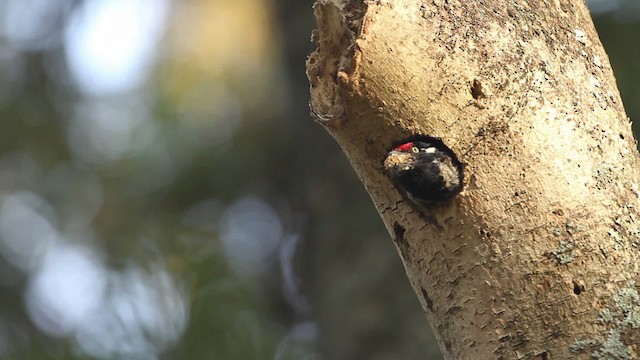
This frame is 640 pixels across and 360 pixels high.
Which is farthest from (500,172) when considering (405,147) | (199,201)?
(199,201)

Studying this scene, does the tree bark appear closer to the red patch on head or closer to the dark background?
the red patch on head

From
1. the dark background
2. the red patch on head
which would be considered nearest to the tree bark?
the red patch on head

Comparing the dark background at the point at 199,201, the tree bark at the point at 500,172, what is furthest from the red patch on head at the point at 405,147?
the dark background at the point at 199,201

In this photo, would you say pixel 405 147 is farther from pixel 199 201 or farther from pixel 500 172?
pixel 199 201

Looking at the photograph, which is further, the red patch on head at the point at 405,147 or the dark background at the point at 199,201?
the dark background at the point at 199,201

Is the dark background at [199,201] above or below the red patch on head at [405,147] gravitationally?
above

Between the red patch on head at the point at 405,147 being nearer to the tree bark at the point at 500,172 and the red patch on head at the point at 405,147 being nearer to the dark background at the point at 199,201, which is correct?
the tree bark at the point at 500,172
